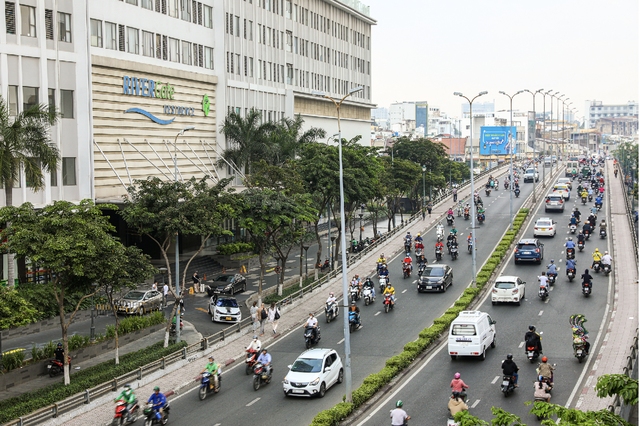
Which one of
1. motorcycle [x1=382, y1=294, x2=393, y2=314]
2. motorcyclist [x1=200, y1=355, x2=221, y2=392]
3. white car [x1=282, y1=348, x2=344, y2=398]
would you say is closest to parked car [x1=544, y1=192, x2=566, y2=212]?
motorcycle [x1=382, y1=294, x2=393, y2=314]

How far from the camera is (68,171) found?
4903cm

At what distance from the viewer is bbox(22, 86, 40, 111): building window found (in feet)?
149

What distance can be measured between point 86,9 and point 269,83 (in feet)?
103

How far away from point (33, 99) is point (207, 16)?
24169mm

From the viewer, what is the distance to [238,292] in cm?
5191

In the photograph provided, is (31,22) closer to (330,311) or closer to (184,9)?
(184,9)

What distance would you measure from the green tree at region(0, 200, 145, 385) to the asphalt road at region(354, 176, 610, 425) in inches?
474

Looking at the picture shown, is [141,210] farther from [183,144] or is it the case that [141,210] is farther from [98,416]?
[183,144]

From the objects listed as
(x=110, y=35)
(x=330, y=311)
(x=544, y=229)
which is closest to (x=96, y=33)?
(x=110, y=35)

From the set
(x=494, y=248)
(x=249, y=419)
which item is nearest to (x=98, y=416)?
(x=249, y=419)

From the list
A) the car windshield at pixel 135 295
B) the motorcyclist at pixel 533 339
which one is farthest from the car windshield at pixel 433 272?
the car windshield at pixel 135 295

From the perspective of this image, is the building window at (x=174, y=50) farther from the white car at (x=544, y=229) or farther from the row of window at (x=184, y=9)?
the white car at (x=544, y=229)

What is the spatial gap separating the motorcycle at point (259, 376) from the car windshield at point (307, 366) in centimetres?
167

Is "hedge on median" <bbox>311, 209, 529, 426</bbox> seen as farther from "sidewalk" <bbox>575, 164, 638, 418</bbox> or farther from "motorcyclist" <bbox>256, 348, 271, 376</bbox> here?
"sidewalk" <bbox>575, 164, 638, 418</bbox>
